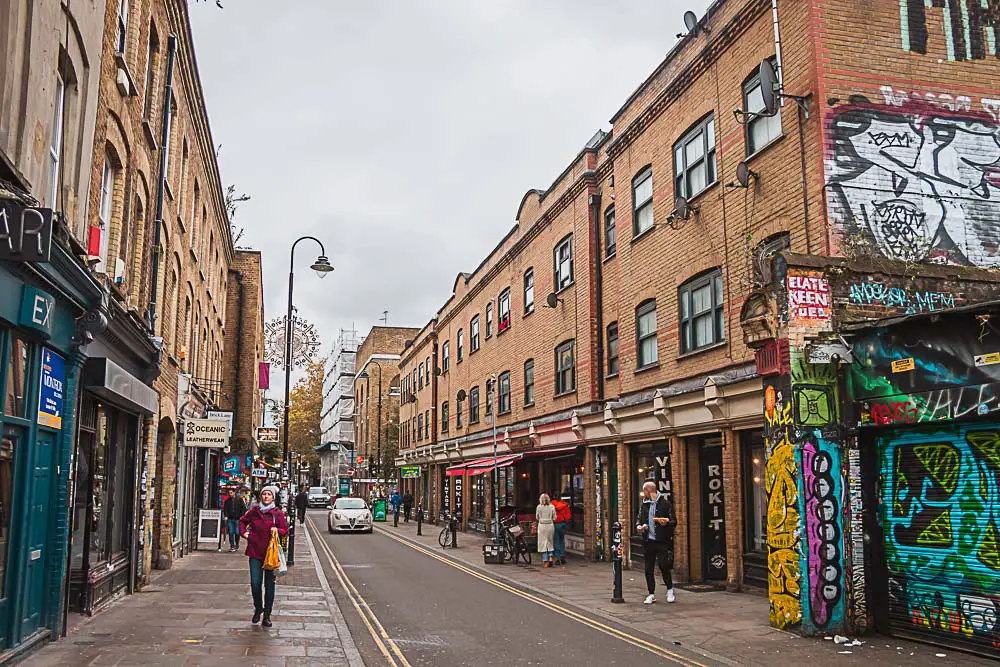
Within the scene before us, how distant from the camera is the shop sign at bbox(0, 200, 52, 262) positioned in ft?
20.8

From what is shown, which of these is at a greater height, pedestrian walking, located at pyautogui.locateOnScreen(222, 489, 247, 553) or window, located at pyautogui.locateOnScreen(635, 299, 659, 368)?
window, located at pyautogui.locateOnScreen(635, 299, 659, 368)

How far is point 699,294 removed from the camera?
55.4ft

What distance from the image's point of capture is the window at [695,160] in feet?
54.7

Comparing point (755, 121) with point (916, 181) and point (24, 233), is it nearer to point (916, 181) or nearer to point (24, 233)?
point (916, 181)

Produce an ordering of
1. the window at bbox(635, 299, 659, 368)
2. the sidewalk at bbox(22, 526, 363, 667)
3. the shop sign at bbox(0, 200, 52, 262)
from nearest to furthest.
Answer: the shop sign at bbox(0, 200, 52, 262)
the sidewalk at bbox(22, 526, 363, 667)
the window at bbox(635, 299, 659, 368)

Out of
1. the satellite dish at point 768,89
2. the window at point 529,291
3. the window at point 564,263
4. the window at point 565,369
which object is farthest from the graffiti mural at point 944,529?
the window at point 529,291

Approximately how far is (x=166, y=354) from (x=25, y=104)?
9.72 meters

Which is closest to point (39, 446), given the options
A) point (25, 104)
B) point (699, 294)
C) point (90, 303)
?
point (90, 303)

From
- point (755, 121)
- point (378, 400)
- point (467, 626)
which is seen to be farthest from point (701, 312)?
point (378, 400)

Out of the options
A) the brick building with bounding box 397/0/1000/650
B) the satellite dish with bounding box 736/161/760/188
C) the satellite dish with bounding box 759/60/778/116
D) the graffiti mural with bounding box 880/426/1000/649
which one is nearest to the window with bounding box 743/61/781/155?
the brick building with bounding box 397/0/1000/650

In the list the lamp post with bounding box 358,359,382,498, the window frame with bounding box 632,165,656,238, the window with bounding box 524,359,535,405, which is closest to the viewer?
the window frame with bounding box 632,165,656,238

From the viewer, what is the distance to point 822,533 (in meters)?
10.7

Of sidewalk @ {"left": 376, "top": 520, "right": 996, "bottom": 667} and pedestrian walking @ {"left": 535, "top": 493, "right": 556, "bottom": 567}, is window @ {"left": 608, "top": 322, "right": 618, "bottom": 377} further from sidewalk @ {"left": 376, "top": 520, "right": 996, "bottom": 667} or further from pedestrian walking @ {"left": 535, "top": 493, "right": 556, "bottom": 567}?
sidewalk @ {"left": 376, "top": 520, "right": 996, "bottom": 667}

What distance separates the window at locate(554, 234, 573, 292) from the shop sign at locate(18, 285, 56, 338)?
55.2ft
